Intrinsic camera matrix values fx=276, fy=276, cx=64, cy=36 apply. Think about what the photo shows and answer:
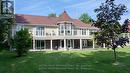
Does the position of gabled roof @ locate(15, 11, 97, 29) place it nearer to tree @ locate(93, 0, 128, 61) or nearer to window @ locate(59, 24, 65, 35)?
window @ locate(59, 24, 65, 35)

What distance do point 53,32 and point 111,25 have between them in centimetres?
3129

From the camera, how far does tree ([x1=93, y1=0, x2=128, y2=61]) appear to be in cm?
2352

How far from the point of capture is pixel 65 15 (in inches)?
2144

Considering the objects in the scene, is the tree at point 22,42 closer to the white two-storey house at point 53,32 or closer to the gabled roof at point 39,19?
the white two-storey house at point 53,32

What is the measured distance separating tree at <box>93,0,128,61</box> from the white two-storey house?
27136 mm

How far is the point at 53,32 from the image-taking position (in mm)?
54250

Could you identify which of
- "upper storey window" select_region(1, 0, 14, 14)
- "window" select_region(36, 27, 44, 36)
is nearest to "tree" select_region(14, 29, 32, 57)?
"upper storey window" select_region(1, 0, 14, 14)

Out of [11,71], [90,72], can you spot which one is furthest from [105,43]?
[11,71]

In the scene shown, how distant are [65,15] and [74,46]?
6600mm

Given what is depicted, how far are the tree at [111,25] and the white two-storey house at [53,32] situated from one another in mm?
27136

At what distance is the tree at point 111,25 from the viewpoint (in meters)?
23.5

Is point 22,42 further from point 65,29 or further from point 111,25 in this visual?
point 65,29

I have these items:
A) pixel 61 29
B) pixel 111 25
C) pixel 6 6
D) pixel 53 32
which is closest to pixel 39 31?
pixel 53 32

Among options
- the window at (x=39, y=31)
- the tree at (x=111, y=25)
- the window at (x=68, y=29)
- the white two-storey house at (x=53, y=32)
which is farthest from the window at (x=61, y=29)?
the tree at (x=111, y=25)
